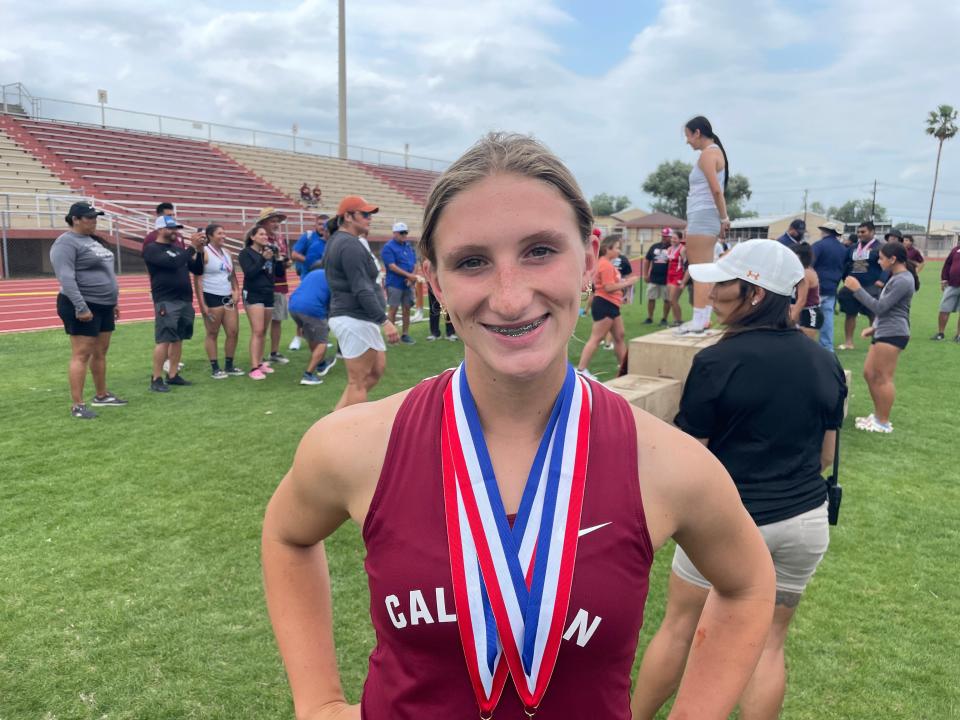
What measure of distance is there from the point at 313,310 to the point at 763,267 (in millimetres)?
5885

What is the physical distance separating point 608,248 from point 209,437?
5.39 metres

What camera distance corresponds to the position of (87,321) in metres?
6.08

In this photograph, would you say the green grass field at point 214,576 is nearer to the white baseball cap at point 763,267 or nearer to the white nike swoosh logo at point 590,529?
the white baseball cap at point 763,267

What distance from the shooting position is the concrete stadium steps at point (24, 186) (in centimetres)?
1908

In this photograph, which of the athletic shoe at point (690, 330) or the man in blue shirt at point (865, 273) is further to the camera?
the man in blue shirt at point (865, 273)

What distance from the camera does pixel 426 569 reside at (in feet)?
3.78

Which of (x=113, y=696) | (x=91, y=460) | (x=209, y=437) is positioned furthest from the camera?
(x=209, y=437)

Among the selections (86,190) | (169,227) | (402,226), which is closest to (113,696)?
(169,227)

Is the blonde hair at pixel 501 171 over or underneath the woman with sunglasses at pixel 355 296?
over

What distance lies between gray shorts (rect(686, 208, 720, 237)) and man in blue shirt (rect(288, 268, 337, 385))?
12.7 ft

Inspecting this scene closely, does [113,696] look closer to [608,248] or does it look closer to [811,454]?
[811,454]

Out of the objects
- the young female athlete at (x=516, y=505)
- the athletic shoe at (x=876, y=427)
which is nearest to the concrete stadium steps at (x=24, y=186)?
the athletic shoe at (x=876, y=427)

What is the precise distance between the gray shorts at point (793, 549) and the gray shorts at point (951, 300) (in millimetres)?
12043

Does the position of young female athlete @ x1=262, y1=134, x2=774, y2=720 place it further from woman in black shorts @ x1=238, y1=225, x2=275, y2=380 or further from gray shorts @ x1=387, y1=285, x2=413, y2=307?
gray shorts @ x1=387, y1=285, x2=413, y2=307
